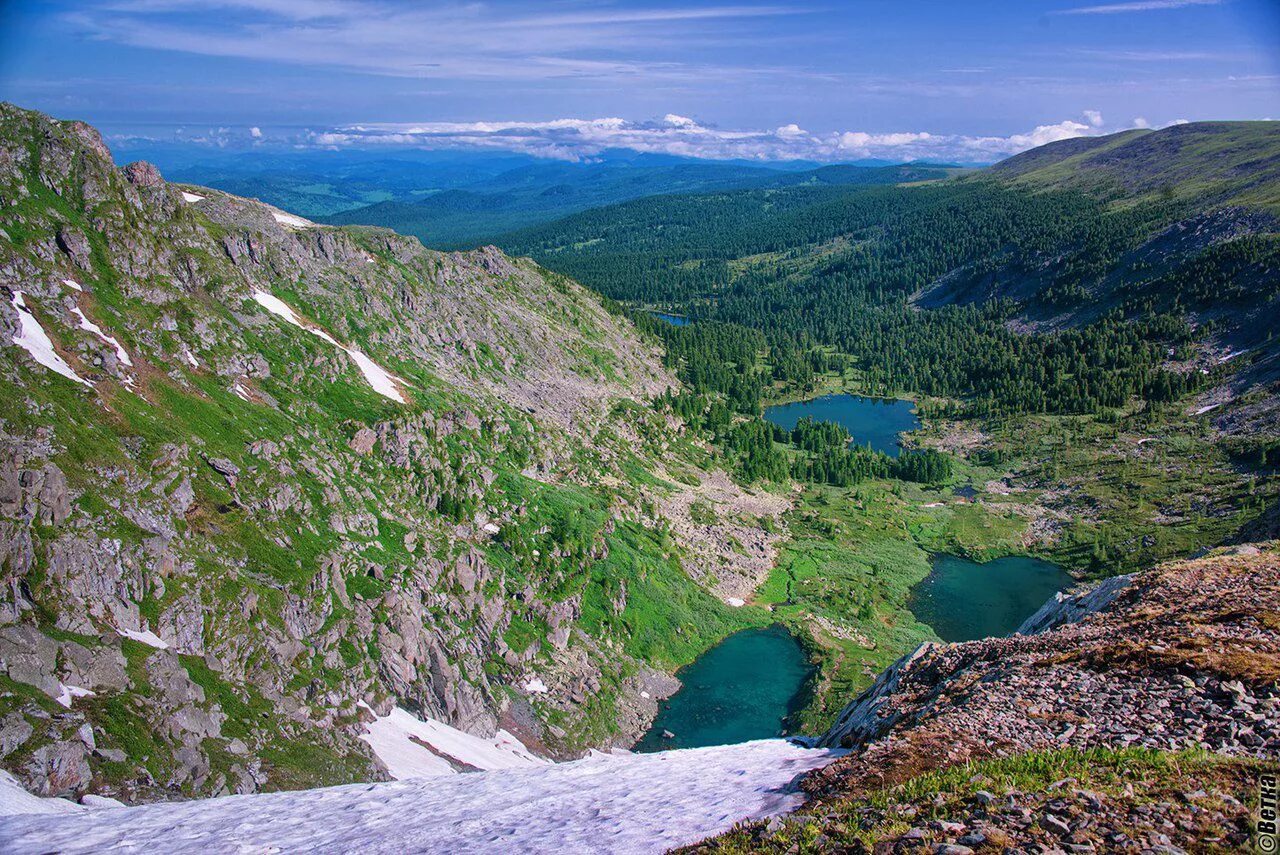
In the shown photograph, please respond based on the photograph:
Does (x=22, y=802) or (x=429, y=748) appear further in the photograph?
(x=429, y=748)

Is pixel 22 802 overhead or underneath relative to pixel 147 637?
underneath

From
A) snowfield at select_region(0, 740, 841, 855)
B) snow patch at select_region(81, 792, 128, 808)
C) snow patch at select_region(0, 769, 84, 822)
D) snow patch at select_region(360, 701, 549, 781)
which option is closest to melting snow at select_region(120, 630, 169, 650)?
snow patch at select_region(81, 792, 128, 808)

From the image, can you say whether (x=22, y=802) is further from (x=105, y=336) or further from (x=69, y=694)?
(x=105, y=336)

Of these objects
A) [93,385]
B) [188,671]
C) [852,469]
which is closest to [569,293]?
[852,469]

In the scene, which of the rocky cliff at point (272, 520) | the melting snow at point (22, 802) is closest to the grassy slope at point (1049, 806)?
the melting snow at point (22, 802)

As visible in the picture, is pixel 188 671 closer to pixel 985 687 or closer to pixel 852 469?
pixel 985 687

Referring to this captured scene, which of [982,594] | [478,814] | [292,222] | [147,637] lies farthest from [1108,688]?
[292,222]
